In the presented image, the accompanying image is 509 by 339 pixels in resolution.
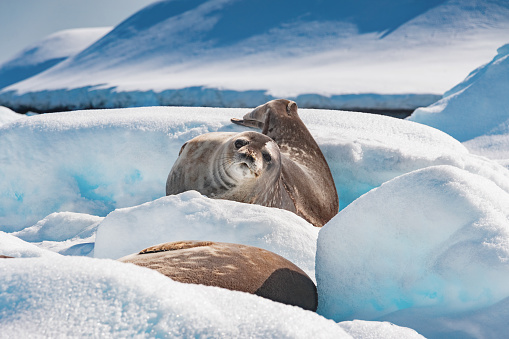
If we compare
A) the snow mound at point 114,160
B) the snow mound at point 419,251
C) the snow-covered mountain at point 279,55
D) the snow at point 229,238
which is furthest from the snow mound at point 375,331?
the snow-covered mountain at point 279,55

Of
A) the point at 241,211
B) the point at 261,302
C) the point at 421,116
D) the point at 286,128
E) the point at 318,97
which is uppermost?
the point at 261,302

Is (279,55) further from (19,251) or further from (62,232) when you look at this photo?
(19,251)

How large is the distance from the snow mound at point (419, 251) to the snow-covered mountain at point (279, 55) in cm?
1033

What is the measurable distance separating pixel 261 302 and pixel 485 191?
3.50 ft

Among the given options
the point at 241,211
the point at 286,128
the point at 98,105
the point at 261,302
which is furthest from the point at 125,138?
the point at 98,105

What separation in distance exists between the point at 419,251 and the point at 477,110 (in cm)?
502

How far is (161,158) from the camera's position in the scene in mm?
4301

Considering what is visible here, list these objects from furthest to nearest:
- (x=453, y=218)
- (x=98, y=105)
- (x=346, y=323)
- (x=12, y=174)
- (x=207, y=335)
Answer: (x=98, y=105) → (x=12, y=174) → (x=453, y=218) → (x=346, y=323) → (x=207, y=335)

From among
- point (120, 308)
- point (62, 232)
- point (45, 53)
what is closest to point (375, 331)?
point (120, 308)

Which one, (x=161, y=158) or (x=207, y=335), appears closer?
(x=207, y=335)

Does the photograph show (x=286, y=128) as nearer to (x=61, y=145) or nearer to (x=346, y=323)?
(x=61, y=145)

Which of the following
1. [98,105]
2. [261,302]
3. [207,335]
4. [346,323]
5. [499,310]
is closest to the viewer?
[207,335]

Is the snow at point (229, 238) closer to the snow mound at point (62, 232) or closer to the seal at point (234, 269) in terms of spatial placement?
the snow mound at point (62, 232)

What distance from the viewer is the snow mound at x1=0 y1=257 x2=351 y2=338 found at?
0.95 metres
